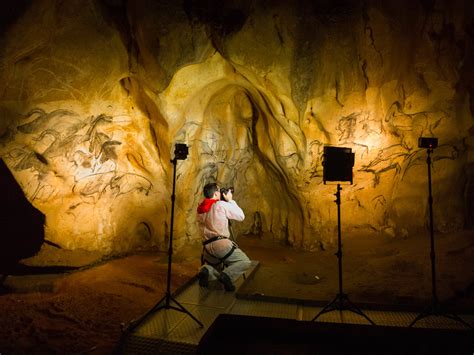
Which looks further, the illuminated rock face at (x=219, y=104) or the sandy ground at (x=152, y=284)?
the illuminated rock face at (x=219, y=104)

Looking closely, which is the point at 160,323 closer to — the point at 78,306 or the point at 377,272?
the point at 78,306

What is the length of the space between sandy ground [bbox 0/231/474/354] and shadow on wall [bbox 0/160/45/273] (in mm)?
825

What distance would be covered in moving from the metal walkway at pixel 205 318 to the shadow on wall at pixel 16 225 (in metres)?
3.83

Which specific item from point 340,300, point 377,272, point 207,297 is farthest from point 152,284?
point 377,272

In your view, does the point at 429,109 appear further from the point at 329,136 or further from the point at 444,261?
the point at 444,261

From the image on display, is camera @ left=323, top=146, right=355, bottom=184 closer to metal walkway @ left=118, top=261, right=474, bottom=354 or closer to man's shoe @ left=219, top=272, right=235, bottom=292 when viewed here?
metal walkway @ left=118, top=261, right=474, bottom=354

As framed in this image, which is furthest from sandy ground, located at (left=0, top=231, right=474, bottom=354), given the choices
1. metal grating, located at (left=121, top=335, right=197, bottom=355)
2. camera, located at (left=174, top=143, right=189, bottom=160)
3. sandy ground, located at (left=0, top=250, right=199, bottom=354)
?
camera, located at (left=174, top=143, right=189, bottom=160)

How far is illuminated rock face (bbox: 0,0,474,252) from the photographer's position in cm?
601

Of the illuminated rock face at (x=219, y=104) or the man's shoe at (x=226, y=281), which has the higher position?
the illuminated rock face at (x=219, y=104)

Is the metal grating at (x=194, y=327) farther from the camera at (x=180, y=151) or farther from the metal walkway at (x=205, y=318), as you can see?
the camera at (x=180, y=151)

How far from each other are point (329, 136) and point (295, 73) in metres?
1.65

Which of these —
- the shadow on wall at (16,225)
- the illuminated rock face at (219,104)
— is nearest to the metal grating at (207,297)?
the illuminated rock face at (219,104)

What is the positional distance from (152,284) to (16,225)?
3.75 metres

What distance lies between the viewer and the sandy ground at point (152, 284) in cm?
409
